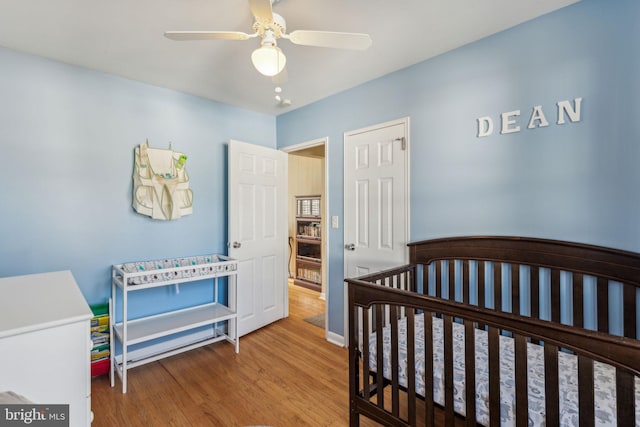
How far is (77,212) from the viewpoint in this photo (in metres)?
2.25

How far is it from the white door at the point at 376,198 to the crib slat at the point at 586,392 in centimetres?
140

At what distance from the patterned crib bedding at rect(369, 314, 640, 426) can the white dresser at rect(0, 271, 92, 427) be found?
1310mm

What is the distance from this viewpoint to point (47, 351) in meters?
0.98

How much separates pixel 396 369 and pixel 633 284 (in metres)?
1.25

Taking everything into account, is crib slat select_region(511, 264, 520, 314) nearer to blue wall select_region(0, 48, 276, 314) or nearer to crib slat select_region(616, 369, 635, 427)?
crib slat select_region(616, 369, 635, 427)

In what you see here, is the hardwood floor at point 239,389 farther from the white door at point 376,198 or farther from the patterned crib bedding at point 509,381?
the white door at point 376,198

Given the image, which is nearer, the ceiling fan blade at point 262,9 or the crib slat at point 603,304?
the ceiling fan blade at point 262,9

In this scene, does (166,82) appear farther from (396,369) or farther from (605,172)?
(605,172)

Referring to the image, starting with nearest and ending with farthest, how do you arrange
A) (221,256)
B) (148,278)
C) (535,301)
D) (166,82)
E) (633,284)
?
1. (633,284)
2. (535,301)
3. (148,278)
4. (166,82)
5. (221,256)

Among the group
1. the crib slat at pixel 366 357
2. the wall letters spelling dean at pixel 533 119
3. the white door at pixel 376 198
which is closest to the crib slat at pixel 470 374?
the crib slat at pixel 366 357

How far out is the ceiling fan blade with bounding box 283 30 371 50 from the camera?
1390 mm

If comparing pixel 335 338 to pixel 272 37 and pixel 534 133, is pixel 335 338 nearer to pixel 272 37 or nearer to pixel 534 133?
pixel 534 133

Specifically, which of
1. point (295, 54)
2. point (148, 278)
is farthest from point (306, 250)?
point (295, 54)

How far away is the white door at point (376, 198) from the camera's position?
94.2 inches
